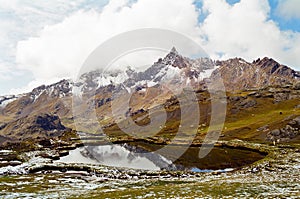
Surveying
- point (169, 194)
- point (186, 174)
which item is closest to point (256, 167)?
point (186, 174)

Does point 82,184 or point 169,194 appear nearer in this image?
point 169,194

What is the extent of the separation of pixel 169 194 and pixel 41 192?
1790cm

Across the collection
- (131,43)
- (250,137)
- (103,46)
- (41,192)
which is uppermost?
(131,43)

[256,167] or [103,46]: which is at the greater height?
[103,46]

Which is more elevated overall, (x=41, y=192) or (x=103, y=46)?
(x=103, y=46)

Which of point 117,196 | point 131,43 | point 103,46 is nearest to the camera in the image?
point 117,196

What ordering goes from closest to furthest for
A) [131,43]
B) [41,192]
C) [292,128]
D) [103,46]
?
[41,192]
[103,46]
[131,43]
[292,128]

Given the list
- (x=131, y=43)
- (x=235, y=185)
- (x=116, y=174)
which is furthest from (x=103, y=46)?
(x=235, y=185)

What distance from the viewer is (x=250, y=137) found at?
14275cm

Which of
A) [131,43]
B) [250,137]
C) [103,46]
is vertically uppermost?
[131,43]

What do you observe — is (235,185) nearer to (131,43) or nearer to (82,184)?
(82,184)

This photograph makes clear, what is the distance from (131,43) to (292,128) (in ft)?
306

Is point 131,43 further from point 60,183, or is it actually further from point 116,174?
point 60,183

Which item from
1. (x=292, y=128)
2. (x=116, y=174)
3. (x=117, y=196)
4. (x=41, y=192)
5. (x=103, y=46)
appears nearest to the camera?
(x=117, y=196)
